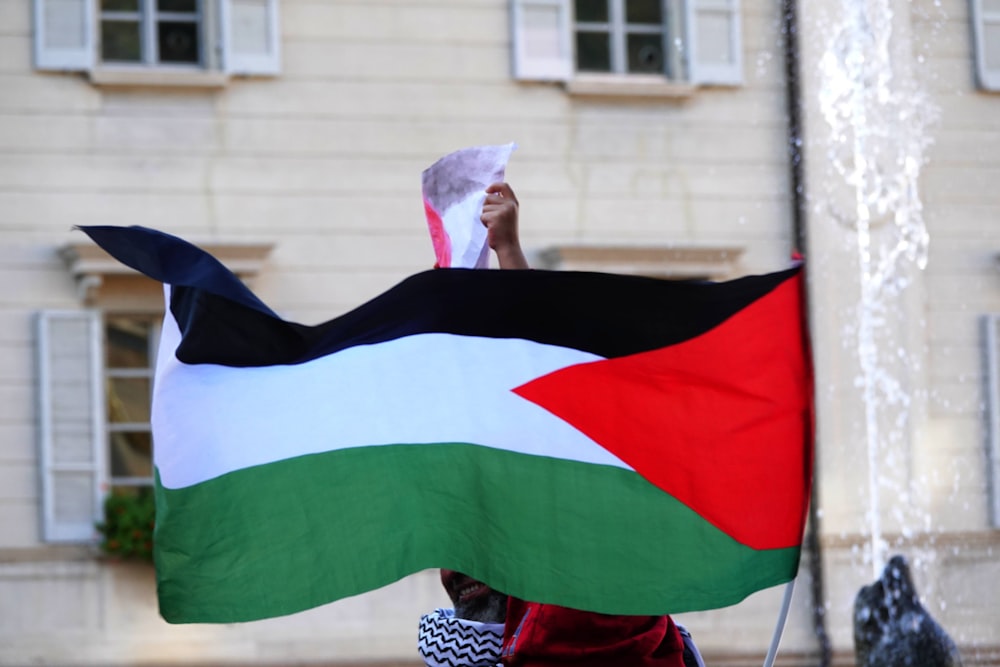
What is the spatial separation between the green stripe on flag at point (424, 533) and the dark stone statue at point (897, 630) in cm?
530

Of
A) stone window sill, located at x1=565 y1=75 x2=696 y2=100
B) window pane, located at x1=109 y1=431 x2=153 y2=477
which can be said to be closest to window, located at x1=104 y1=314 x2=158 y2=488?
window pane, located at x1=109 y1=431 x2=153 y2=477

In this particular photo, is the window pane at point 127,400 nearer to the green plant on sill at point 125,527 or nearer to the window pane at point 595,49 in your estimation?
the green plant on sill at point 125,527

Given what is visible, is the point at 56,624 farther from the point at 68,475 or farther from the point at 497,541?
the point at 497,541

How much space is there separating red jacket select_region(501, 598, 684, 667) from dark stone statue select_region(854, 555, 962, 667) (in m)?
5.45

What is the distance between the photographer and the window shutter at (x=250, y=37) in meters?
11.2

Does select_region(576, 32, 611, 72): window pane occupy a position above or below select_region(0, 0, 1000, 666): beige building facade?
above

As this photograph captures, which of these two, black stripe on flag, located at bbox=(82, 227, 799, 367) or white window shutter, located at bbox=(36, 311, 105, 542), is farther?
white window shutter, located at bbox=(36, 311, 105, 542)

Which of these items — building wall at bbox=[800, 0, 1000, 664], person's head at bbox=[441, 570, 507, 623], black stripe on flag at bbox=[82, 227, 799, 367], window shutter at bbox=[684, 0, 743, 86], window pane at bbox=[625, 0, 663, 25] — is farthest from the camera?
window pane at bbox=[625, 0, 663, 25]

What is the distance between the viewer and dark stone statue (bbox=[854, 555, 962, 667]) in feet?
26.6

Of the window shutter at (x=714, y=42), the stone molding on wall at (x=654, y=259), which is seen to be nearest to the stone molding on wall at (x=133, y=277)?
the stone molding on wall at (x=654, y=259)

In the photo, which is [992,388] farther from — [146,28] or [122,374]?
[146,28]

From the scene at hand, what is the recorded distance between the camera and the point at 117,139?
36.9 feet

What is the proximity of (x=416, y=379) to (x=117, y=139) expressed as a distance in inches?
334

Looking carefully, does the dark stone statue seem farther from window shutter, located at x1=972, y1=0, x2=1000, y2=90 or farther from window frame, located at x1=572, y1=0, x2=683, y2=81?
window shutter, located at x1=972, y1=0, x2=1000, y2=90
